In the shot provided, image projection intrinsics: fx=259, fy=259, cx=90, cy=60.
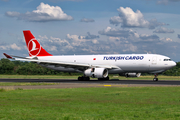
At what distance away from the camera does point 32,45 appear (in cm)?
5450

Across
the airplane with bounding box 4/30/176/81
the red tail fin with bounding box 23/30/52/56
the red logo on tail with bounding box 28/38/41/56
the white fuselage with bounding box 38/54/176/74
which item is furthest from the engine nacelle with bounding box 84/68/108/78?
the red logo on tail with bounding box 28/38/41/56

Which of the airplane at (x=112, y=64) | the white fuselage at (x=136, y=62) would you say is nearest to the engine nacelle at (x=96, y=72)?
the airplane at (x=112, y=64)

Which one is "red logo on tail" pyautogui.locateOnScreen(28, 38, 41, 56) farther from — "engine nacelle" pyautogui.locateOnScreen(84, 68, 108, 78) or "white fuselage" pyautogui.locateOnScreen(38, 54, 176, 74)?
"engine nacelle" pyautogui.locateOnScreen(84, 68, 108, 78)

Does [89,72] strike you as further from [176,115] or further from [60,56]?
[176,115]

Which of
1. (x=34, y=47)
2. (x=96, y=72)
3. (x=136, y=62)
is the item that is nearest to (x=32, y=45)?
(x=34, y=47)

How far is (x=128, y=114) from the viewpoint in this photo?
10562mm

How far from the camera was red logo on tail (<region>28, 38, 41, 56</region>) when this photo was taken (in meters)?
54.4

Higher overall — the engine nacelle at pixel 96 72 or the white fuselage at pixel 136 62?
the white fuselage at pixel 136 62

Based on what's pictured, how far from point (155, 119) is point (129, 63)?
34.6 m

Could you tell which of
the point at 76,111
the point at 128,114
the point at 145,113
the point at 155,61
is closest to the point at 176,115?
the point at 145,113

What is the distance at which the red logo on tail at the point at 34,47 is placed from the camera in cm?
5444

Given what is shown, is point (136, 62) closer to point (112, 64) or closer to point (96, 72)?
point (112, 64)

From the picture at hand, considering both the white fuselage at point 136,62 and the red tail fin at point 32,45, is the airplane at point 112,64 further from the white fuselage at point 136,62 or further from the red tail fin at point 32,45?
the red tail fin at point 32,45

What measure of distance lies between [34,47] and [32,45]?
1.97 ft
